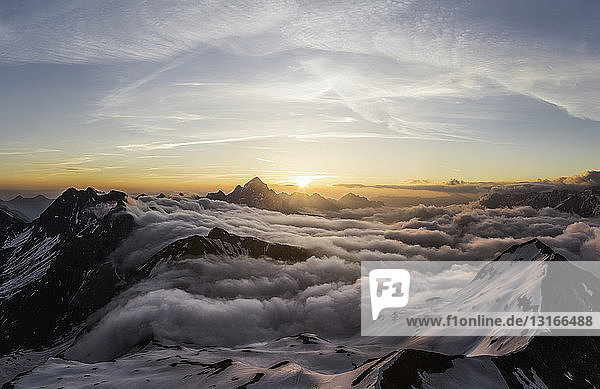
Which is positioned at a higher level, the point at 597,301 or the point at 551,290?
the point at 551,290

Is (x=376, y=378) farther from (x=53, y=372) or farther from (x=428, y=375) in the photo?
(x=53, y=372)

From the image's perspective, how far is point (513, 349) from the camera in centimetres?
14162

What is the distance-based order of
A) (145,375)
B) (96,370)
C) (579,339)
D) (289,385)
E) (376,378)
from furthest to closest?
(96,370), (145,375), (579,339), (289,385), (376,378)

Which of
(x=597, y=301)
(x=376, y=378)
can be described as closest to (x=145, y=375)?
(x=376, y=378)

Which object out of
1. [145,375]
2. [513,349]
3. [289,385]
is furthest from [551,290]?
[145,375]

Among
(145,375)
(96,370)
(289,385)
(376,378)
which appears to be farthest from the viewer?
(96,370)

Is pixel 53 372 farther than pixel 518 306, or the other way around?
pixel 53 372

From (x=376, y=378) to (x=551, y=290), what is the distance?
116 metres

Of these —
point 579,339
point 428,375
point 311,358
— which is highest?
point 428,375

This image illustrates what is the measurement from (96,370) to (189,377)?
5663 centimetres

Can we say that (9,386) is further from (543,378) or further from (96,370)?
(543,378)

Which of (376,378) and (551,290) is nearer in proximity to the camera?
(376,378)

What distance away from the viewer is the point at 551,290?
176625mm

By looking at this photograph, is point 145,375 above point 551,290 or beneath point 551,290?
beneath
